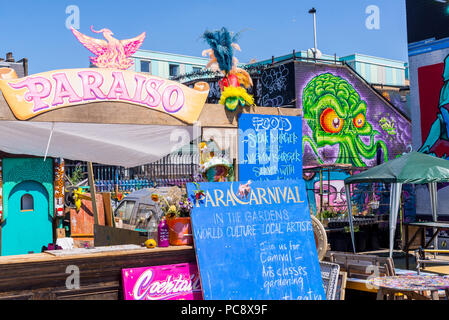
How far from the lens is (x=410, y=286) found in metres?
5.97

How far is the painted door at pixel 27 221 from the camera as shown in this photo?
→ 12609 millimetres

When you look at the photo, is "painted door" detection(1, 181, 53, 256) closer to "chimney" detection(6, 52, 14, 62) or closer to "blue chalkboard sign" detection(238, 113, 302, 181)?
"blue chalkboard sign" detection(238, 113, 302, 181)

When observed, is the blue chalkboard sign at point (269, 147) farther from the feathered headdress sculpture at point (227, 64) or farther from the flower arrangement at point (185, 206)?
the flower arrangement at point (185, 206)

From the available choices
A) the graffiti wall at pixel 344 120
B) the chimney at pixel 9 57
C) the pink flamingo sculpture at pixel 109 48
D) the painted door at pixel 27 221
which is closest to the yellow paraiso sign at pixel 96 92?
the pink flamingo sculpture at pixel 109 48

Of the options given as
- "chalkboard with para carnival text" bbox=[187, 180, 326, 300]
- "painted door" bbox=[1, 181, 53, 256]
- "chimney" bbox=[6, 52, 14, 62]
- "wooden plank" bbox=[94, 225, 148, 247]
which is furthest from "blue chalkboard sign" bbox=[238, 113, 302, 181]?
"chimney" bbox=[6, 52, 14, 62]

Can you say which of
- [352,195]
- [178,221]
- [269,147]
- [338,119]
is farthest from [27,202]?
[338,119]

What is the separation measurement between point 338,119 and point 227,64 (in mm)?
16639

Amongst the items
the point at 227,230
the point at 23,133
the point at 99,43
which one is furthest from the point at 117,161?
the point at 227,230

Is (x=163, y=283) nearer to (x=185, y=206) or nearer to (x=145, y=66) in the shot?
(x=185, y=206)

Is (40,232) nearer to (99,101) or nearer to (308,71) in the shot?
(99,101)

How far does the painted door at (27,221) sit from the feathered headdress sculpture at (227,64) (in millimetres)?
7193

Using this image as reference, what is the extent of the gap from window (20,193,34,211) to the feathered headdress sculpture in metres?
7.31

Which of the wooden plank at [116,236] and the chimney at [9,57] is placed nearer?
the wooden plank at [116,236]

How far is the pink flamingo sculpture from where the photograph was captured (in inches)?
270
